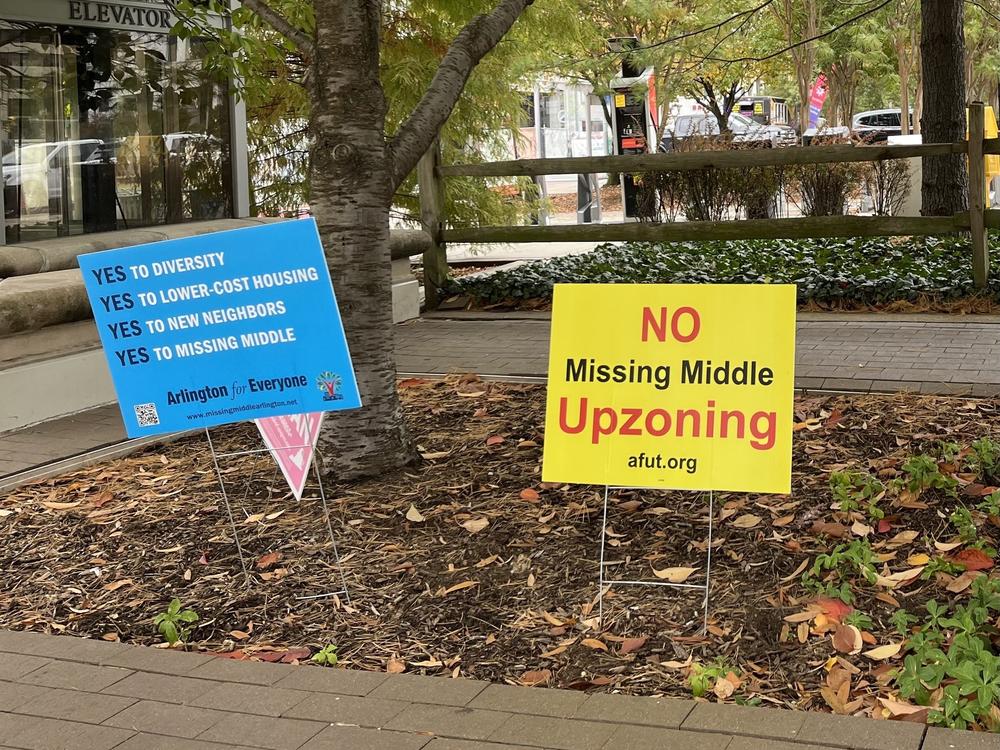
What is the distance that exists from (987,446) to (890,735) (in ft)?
7.68

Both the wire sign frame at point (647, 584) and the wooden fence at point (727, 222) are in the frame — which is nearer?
the wire sign frame at point (647, 584)

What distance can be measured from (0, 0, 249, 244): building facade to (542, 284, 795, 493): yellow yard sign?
7.28 m

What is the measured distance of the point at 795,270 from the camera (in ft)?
39.2

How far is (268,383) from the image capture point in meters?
5.02

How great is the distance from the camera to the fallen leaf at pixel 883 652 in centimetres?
403

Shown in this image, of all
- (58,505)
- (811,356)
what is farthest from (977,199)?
(58,505)

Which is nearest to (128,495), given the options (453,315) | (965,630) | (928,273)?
(965,630)

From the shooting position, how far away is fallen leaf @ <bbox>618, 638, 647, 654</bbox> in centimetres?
429

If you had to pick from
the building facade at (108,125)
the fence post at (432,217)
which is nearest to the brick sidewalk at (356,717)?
the building facade at (108,125)

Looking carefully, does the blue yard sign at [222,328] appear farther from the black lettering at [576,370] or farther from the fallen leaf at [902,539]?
the fallen leaf at [902,539]

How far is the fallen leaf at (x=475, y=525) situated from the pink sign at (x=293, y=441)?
712 mm

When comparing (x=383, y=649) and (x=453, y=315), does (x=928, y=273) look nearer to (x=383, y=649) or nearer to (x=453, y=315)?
(x=453, y=315)

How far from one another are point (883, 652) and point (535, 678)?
1.11 metres

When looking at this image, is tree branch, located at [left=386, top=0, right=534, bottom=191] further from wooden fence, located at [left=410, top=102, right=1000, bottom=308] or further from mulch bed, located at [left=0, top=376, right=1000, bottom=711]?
wooden fence, located at [left=410, top=102, right=1000, bottom=308]
